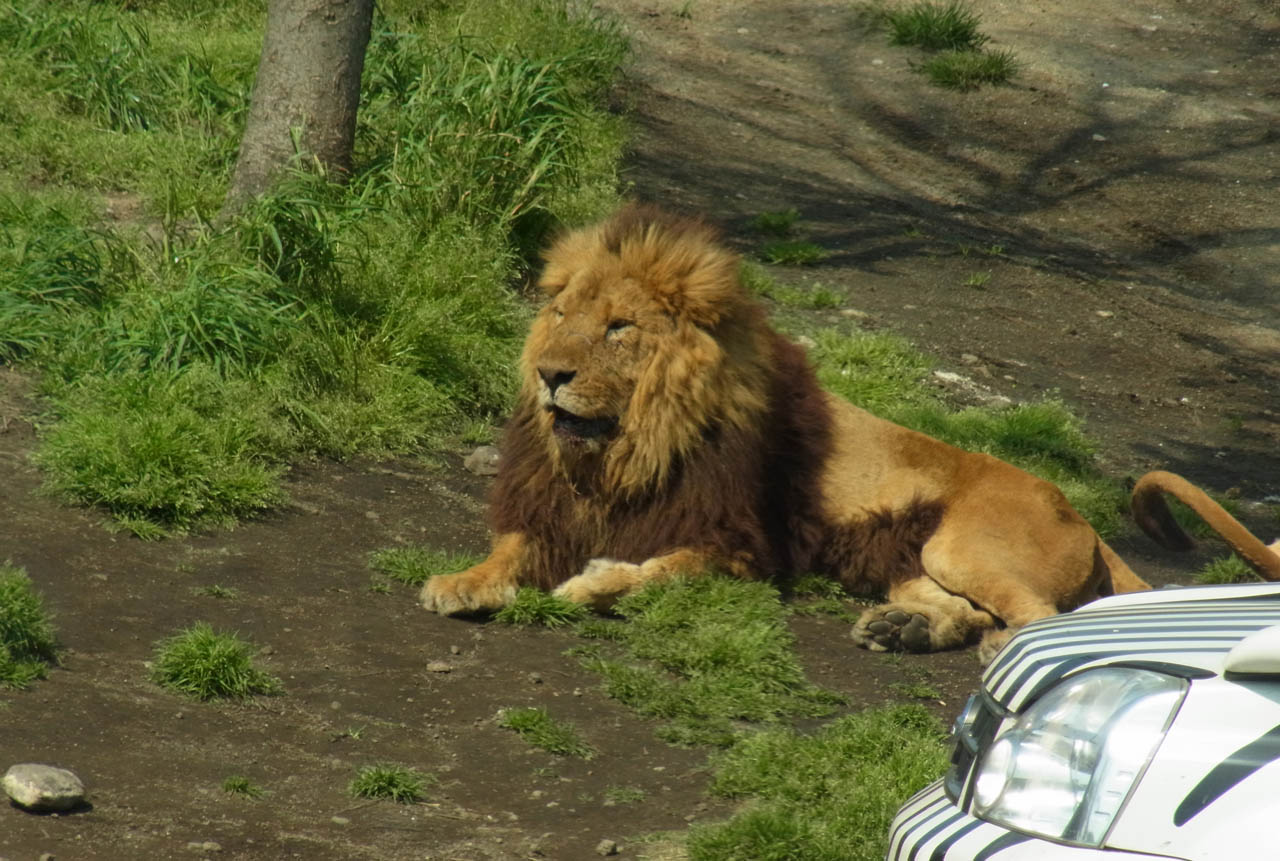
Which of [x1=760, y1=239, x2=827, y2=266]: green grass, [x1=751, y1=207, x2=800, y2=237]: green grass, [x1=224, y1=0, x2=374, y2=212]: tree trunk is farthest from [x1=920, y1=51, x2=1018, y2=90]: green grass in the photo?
[x1=224, y1=0, x2=374, y2=212]: tree trunk

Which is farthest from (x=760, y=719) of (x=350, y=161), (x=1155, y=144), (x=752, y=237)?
(x=1155, y=144)

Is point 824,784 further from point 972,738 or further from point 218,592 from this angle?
point 218,592

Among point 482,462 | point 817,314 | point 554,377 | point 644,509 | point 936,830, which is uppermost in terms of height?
point 936,830

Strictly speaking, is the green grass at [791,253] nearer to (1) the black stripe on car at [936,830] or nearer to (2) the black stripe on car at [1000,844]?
(1) the black stripe on car at [936,830]

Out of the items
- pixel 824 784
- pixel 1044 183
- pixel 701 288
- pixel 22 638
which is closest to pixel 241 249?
pixel 701 288

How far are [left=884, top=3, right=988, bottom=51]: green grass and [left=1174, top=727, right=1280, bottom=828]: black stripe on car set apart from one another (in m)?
13.6

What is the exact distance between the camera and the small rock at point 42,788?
12.1 ft

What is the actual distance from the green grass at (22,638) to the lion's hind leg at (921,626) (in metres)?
2.79

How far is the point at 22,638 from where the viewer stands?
4492mm

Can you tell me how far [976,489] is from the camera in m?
5.92

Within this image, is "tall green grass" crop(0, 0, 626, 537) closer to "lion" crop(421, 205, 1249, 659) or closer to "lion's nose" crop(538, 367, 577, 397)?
"lion" crop(421, 205, 1249, 659)

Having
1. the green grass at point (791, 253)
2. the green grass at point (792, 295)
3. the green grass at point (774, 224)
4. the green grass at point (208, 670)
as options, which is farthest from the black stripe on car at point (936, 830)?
the green grass at point (774, 224)

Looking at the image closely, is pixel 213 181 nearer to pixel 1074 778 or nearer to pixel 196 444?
pixel 196 444

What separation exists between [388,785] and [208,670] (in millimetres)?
805
